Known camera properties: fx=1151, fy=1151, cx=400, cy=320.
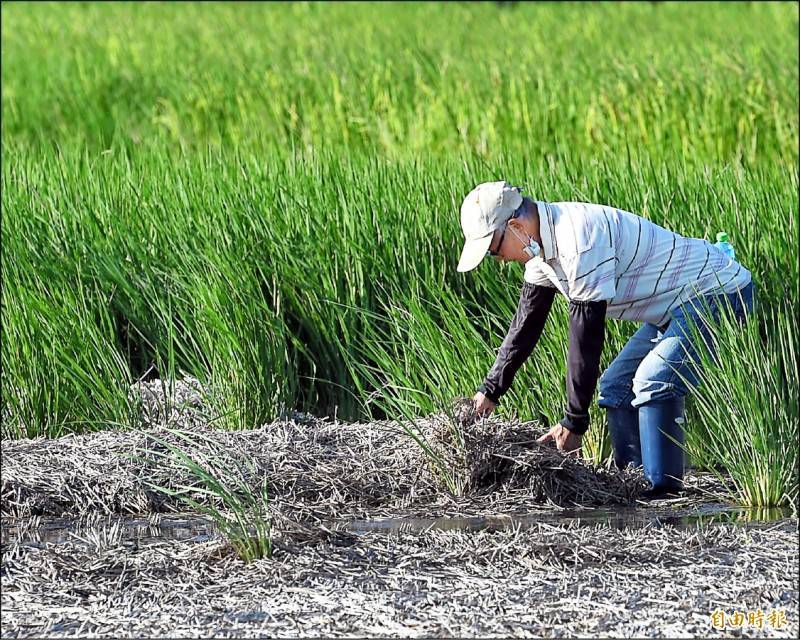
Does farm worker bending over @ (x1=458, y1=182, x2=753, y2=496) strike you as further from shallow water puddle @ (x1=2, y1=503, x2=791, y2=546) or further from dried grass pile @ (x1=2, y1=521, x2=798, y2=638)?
dried grass pile @ (x1=2, y1=521, x2=798, y2=638)

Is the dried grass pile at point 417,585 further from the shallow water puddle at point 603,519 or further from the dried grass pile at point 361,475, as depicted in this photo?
the dried grass pile at point 361,475

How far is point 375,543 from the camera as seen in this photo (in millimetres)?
3367

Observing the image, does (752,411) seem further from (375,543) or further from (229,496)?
(229,496)

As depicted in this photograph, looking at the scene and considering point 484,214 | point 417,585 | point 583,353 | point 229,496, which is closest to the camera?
point 417,585

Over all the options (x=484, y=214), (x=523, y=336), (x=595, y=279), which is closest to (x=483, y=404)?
(x=523, y=336)

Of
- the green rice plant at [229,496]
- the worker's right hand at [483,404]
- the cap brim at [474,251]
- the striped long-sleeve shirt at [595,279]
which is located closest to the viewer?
the green rice plant at [229,496]

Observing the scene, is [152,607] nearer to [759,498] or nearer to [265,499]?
[265,499]

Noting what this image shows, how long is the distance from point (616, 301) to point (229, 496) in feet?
4.80

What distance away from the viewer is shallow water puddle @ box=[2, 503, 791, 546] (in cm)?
358

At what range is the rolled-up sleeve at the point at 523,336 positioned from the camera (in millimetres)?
3879

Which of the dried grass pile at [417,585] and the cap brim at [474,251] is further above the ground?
the cap brim at [474,251]

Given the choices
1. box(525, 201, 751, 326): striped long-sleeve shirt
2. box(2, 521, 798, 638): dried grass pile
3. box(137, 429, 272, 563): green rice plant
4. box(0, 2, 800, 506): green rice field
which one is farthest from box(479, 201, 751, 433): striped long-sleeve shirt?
box(137, 429, 272, 563): green rice plant

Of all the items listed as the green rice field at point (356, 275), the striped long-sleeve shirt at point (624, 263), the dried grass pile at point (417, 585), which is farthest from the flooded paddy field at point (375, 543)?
the striped long-sleeve shirt at point (624, 263)

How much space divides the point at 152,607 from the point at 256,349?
168 cm
